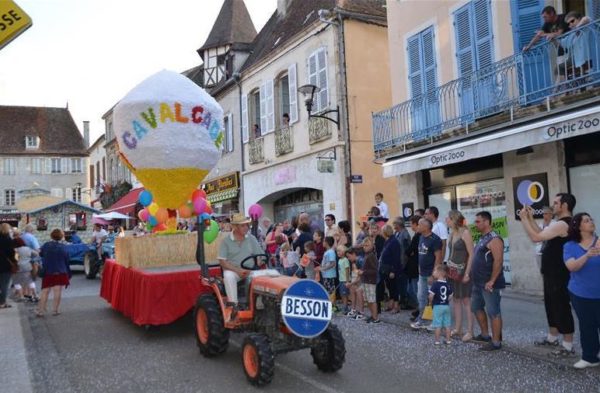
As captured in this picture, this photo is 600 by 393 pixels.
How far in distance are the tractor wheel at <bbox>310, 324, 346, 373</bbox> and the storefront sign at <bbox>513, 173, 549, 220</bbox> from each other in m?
5.81

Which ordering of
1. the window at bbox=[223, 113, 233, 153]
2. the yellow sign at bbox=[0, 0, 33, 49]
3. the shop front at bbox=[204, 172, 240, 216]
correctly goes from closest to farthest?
the yellow sign at bbox=[0, 0, 33, 49], the shop front at bbox=[204, 172, 240, 216], the window at bbox=[223, 113, 233, 153]

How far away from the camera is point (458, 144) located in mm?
10945

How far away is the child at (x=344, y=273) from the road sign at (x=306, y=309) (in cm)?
394

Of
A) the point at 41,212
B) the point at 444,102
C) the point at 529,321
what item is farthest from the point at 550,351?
the point at 41,212

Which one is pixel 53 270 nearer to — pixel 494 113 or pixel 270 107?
pixel 494 113

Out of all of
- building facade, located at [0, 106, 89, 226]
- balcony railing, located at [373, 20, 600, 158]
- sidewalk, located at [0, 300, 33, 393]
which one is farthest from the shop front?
building facade, located at [0, 106, 89, 226]

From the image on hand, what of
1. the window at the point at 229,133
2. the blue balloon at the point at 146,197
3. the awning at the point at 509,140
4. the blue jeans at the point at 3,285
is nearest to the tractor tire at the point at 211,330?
the blue balloon at the point at 146,197

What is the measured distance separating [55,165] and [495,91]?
50.9 meters

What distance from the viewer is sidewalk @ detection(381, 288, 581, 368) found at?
633 cm

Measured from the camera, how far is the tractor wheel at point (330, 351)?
18.8 feet

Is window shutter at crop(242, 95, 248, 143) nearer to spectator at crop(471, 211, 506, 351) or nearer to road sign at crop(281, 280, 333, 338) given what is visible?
spectator at crop(471, 211, 506, 351)

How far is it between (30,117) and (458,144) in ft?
178

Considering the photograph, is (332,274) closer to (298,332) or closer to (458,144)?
(458,144)

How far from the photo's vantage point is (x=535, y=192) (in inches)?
406
